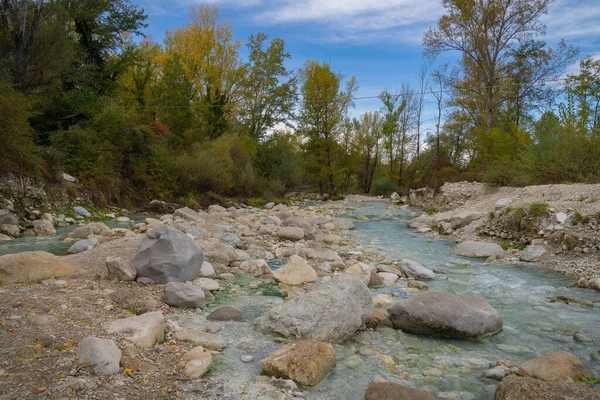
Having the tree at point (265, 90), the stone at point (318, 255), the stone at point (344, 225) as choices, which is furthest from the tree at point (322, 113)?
the stone at point (318, 255)

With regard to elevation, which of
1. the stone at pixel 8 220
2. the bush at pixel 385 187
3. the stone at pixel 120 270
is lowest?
the stone at pixel 120 270

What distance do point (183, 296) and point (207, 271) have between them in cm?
141

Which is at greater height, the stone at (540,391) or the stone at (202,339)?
the stone at (540,391)

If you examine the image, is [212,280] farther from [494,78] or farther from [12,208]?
[494,78]

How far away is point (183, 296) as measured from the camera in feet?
14.6

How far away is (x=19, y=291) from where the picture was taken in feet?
13.1

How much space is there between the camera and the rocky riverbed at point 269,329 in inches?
107

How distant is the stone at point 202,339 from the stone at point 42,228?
6.84 meters

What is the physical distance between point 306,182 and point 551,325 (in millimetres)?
32879

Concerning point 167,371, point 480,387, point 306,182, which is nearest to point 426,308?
point 480,387

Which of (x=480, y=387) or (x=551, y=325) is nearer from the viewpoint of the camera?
(x=480, y=387)

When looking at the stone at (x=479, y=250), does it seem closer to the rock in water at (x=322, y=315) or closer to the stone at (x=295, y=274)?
the stone at (x=295, y=274)

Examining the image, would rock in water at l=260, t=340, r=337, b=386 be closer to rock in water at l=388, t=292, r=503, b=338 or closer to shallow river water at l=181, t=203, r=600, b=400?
shallow river water at l=181, t=203, r=600, b=400

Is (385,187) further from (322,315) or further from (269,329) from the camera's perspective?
(269,329)
